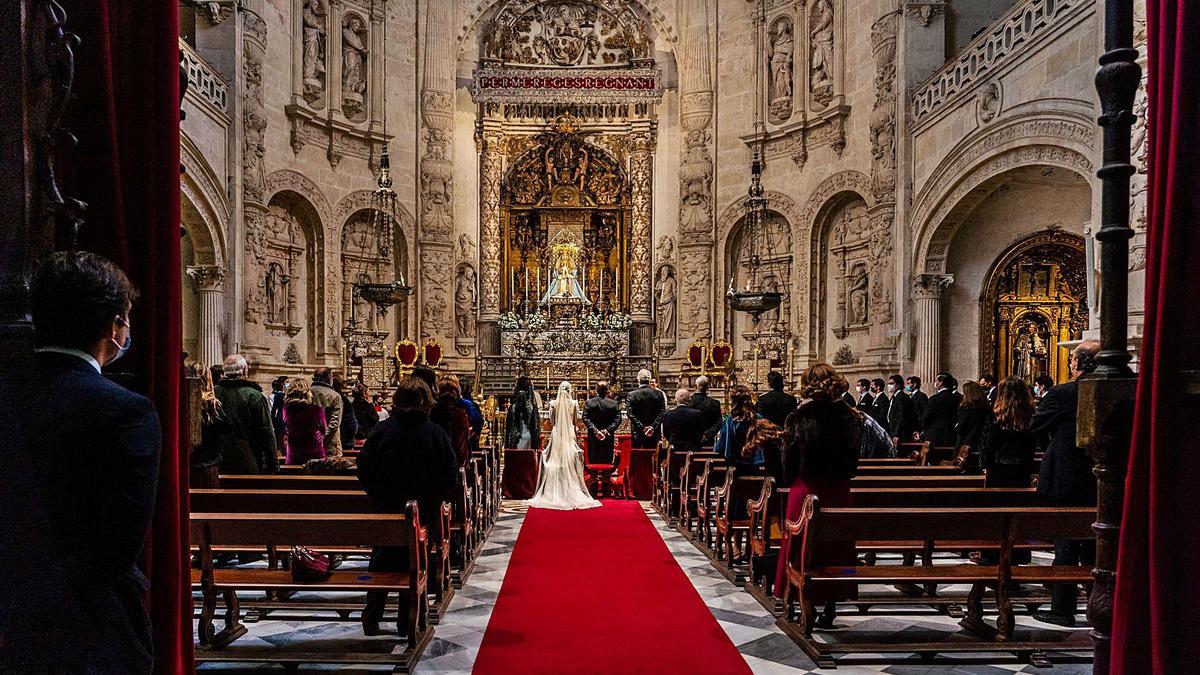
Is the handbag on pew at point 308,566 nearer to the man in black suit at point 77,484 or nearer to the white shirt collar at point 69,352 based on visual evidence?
the man in black suit at point 77,484

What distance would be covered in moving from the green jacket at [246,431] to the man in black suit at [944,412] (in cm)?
721

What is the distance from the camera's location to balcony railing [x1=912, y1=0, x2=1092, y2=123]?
10.9 m

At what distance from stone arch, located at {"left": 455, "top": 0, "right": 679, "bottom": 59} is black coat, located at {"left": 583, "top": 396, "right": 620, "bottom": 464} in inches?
446

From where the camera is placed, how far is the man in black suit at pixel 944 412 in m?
10.1

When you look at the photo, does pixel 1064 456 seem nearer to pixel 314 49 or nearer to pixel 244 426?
pixel 244 426

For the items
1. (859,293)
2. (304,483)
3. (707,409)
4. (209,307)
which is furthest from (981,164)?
(209,307)

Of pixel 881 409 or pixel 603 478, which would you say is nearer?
pixel 603 478

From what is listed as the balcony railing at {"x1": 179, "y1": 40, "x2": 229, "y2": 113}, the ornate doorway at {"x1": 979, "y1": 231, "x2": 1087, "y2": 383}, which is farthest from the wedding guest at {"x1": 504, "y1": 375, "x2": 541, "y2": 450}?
the ornate doorway at {"x1": 979, "y1": 231, "x2": 1087, "y2": 383}

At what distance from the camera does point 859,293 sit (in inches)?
660

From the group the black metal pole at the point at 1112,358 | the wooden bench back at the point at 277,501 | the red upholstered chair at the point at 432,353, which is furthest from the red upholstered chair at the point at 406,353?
the black metal pole at the point at 1112,358

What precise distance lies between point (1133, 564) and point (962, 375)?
1309 centimetres

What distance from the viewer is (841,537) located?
482cm

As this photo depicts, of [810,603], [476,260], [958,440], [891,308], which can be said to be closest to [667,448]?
[958,440]

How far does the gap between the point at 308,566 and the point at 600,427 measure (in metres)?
7.65
